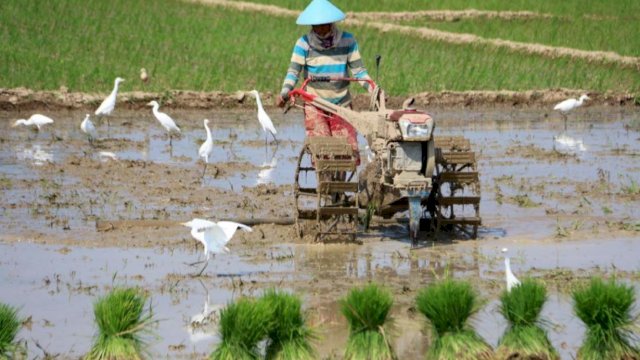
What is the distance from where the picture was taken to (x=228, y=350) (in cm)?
604

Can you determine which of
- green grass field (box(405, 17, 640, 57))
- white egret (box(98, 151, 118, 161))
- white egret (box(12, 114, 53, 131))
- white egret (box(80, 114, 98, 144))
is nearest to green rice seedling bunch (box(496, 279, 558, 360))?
white egret (box(98, 151, 118, 161))

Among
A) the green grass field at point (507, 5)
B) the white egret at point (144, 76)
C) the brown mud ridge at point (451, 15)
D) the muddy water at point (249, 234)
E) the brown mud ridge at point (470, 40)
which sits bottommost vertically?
the muddy water at point (249, 234)

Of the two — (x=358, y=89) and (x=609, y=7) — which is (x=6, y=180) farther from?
(x=609, y=7)

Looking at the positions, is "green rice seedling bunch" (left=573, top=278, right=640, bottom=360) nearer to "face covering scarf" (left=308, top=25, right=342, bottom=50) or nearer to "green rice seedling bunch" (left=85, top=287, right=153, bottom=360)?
"green rice seedling bunch" (left=85, top=287, right=153, bottom=360)

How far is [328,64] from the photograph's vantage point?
33.0ft

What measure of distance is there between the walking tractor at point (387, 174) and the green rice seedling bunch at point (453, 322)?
279 cm

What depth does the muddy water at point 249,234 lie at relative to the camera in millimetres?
7453

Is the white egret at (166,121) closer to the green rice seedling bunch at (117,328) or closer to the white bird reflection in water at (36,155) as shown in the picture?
the white bird reflection in water at (36,155)

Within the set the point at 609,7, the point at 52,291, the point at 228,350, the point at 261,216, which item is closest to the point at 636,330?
the point at 228,350

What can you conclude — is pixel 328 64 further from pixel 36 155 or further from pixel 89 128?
pixel 89 128

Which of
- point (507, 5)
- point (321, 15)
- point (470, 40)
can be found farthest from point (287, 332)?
point (507, 5)

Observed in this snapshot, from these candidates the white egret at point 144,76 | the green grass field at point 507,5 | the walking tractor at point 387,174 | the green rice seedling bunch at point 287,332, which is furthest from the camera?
the green grass field at point 507,5

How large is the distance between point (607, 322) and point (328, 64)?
445cm

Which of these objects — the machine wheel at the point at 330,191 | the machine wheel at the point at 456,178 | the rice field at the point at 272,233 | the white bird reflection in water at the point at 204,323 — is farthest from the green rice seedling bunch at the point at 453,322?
the machine wheel at the point at 456,178
